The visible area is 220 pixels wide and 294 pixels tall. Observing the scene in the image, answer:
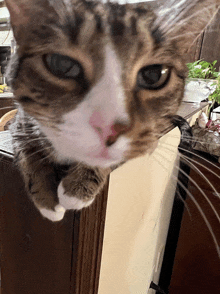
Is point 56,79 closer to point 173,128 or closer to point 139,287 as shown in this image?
point 173,128

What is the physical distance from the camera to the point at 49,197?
0.40 m

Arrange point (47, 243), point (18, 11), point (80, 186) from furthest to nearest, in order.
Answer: point (47, 243)
point (80, 186)
point (18, 11)

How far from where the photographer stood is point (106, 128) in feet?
0.83

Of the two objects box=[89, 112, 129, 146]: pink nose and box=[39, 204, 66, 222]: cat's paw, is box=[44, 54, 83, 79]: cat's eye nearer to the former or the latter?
box=[89, 112, 129, 146]: pink nose

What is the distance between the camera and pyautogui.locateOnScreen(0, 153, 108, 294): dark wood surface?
17.8 inches

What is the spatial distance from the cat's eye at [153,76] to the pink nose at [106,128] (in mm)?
48

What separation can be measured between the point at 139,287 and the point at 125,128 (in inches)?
22.9

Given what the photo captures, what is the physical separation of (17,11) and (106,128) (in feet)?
0.47

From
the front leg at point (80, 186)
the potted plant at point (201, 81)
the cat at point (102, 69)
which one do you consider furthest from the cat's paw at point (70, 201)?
the potted plant at point (201, 81)

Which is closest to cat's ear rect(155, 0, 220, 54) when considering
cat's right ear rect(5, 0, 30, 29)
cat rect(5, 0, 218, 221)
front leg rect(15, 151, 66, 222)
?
cat rect(5, 0, 218, 221)

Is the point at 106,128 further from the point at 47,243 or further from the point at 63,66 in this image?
the point at 47,243

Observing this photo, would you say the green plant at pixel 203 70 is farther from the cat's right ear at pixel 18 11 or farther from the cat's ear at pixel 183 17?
the cat's right ear at pixel 18 11

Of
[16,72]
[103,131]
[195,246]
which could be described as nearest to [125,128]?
[103,131]

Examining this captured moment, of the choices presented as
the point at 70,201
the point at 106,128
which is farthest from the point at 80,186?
the point at 106,128
